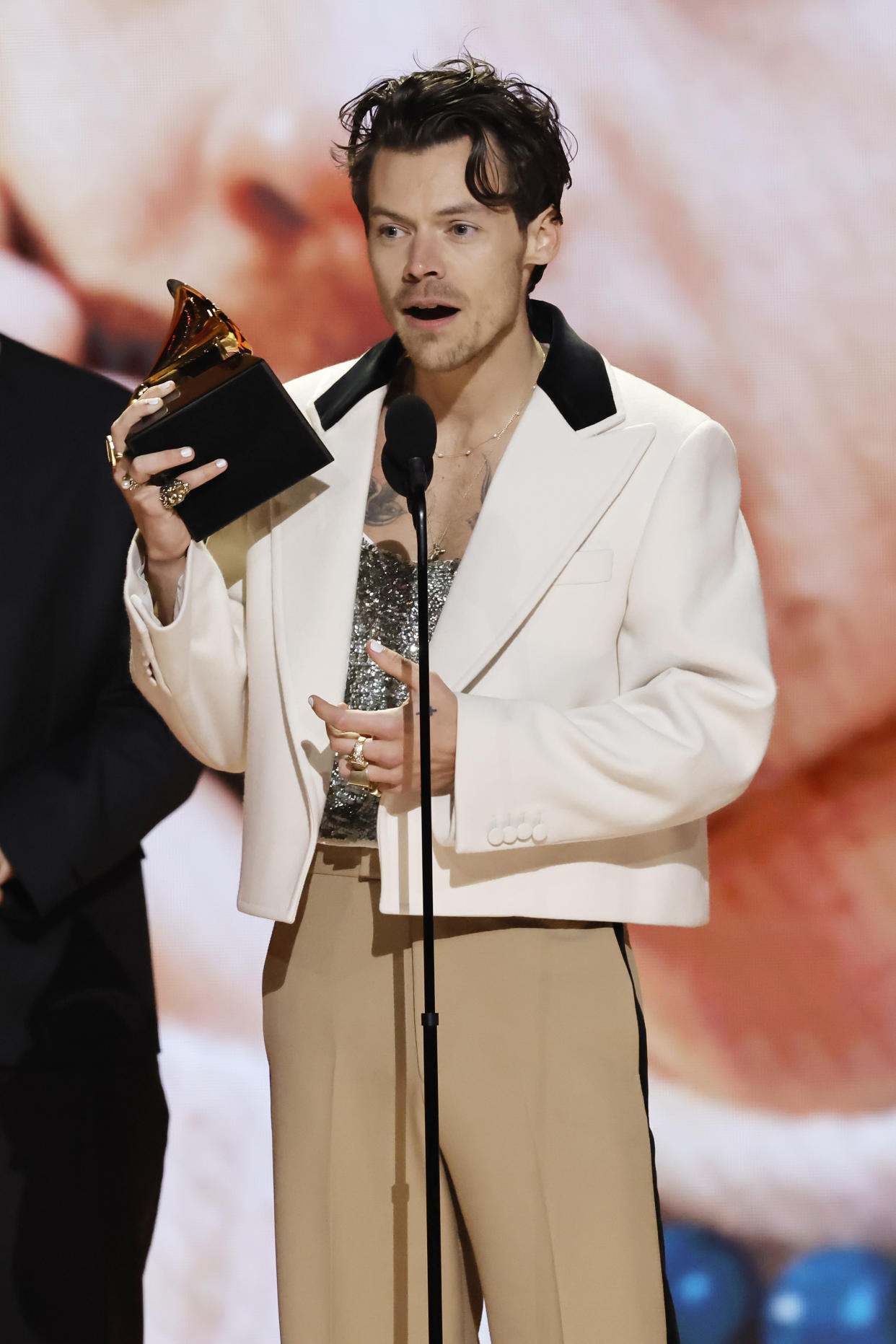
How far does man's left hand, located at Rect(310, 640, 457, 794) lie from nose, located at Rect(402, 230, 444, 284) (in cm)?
47

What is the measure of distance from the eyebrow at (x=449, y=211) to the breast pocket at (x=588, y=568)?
44 cm

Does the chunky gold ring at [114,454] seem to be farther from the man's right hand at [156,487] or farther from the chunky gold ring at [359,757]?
the chunky gold ring at [359,757]

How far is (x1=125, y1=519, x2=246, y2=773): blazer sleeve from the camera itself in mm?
1752

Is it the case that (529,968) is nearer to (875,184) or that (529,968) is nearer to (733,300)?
(733,300)

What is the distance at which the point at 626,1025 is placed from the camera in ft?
5.69

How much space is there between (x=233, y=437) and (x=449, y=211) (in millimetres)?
381

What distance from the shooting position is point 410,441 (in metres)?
1.55

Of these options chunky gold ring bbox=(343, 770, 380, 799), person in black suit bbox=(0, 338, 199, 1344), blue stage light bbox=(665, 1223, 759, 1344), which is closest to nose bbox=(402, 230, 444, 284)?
chunky gold ring bbox=(343, 770, 380, 799)

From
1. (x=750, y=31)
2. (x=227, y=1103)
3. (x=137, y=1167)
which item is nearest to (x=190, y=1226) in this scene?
(x=227, y=1103)

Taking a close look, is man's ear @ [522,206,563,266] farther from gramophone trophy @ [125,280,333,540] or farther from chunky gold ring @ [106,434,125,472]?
chunky gold ring @ [106,434,125,472]

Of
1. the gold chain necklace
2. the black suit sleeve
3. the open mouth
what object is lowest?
the black suit sleeve

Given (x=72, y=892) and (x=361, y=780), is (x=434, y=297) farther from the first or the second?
(x=72, y=892)

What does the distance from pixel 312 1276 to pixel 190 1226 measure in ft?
4.37

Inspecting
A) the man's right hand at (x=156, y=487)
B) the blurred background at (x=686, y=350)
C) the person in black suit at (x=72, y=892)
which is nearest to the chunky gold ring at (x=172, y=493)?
the man's right hand at (x=156, y=487)
